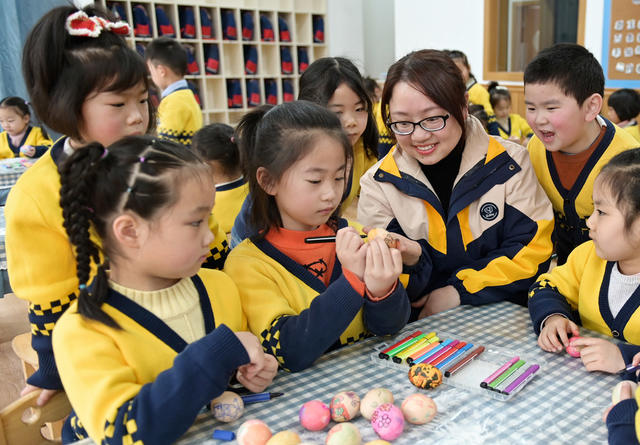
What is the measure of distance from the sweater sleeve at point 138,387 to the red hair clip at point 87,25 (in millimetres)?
703

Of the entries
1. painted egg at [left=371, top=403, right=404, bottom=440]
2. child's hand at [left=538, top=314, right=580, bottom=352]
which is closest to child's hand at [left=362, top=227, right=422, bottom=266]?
child's hand at [left=538, top=314, right=580, bottom=352]

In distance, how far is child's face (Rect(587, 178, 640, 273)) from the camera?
1214mm

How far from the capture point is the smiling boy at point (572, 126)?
1.82 meters

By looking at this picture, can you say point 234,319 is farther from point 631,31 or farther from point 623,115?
point 631,31

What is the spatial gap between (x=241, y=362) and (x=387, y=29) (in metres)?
8.12

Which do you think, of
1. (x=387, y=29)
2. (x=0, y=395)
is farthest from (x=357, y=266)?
(x=387, y=29)

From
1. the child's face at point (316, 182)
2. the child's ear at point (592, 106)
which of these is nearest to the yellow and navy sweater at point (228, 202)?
the child's face at point (316, 182)

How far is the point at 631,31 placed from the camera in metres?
4.90

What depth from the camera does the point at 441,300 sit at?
1587mm

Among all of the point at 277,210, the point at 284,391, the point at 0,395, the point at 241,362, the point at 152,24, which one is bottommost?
the point at 0,395

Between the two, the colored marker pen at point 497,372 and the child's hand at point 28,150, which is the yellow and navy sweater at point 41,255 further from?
the child's hand at point 28,150

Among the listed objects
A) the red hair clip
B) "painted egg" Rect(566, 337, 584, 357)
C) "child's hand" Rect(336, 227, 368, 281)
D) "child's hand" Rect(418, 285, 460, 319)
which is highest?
the red hair clip

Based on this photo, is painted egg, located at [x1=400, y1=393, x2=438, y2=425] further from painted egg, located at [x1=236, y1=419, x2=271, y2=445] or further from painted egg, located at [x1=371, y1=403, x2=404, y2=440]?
painted egg, located at [x1=236, y1=419, x2=271, y2=445]

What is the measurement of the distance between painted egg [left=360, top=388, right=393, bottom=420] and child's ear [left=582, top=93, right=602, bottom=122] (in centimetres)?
130
